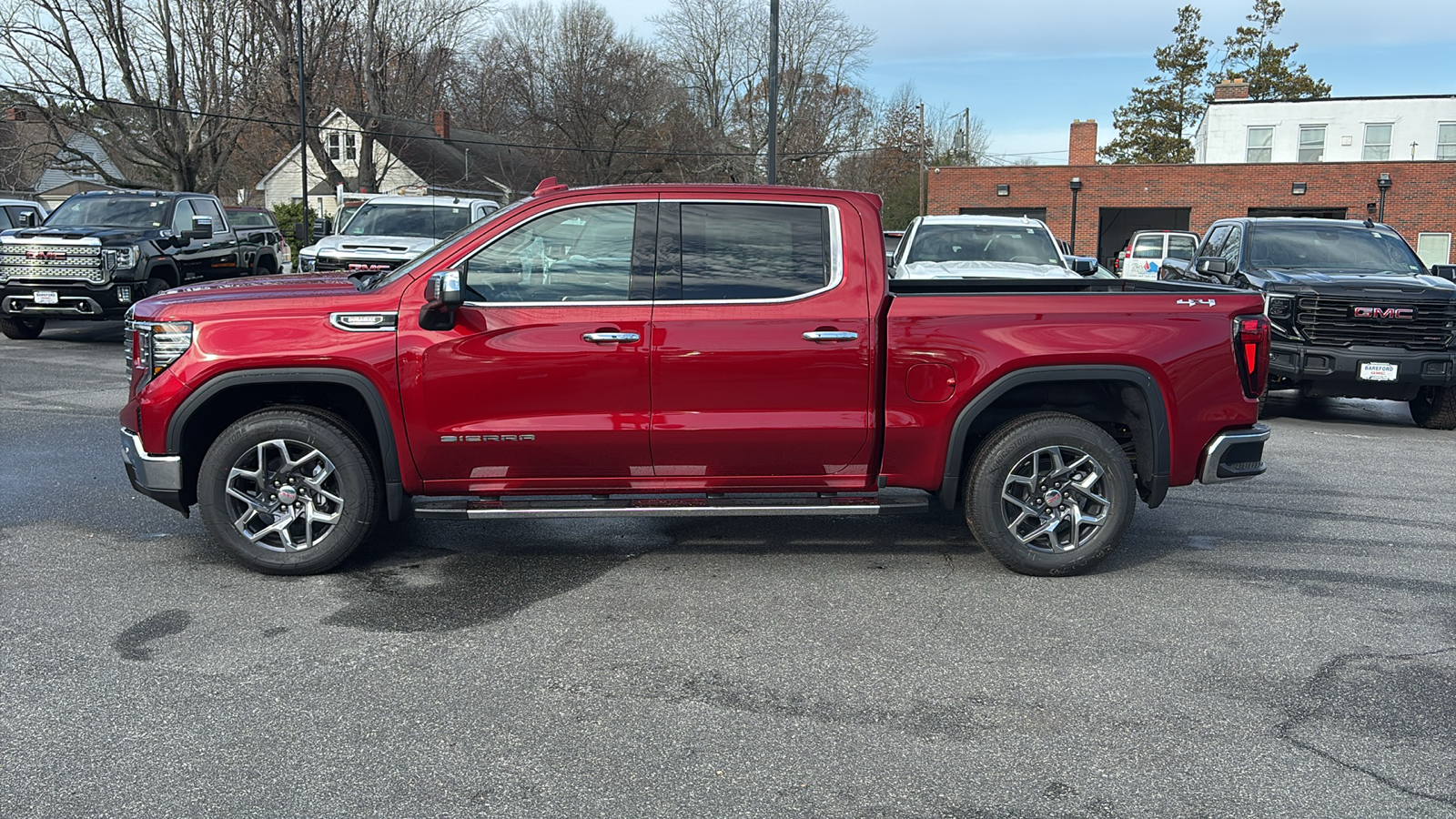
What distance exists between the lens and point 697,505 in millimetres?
5383

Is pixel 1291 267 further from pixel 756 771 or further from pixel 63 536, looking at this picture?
pixel 63 536

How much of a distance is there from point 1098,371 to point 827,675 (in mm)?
2082

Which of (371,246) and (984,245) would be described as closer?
(984,245)

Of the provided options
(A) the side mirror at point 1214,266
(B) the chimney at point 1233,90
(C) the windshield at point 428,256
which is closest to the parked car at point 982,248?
(A) the side mirror at point 1214,266

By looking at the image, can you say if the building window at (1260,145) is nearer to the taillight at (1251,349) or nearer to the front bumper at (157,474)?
the taillight at (1251,349)

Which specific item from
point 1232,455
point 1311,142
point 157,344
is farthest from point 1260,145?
point 157,344

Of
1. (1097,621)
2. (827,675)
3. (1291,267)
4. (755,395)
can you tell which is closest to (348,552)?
(755,395)

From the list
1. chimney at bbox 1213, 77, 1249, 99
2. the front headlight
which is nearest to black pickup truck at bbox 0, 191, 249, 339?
the front headlight

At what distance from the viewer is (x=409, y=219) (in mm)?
17109

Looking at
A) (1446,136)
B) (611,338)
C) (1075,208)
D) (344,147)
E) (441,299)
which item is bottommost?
(611,338)

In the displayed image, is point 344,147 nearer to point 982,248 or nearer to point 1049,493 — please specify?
point 982,248

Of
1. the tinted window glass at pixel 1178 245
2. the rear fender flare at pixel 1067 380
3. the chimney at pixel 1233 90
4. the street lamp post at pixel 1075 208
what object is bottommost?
the rear fender flare at pixel 1067 380

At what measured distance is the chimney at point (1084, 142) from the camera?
144ft

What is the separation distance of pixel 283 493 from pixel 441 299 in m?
1.23
